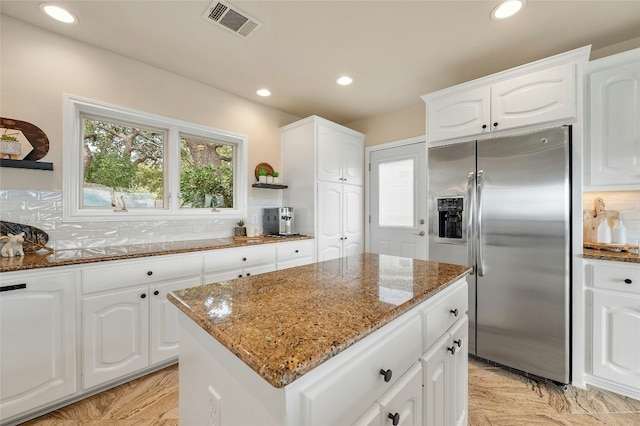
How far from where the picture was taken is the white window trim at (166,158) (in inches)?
80.2

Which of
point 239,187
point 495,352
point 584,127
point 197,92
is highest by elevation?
point 197,92

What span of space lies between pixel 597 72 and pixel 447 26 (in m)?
1.15

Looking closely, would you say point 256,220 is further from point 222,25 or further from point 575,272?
point 575,272

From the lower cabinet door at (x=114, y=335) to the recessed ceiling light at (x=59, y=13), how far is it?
187 cm

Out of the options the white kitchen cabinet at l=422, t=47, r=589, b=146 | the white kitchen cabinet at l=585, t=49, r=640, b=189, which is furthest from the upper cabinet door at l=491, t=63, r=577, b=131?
the white kitchen cabinet at l=585, t=49, r=640, b=189

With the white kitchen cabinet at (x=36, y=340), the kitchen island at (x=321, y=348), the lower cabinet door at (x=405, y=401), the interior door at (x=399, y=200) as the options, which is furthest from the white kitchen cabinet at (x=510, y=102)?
the white kitchen cabinet at (x=36, y=340)

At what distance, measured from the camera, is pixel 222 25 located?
6.26 feet

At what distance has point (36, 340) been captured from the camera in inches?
60.8

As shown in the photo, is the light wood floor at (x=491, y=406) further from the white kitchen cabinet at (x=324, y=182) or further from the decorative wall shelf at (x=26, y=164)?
the white kitchen cabinet at (x=324, y=182)

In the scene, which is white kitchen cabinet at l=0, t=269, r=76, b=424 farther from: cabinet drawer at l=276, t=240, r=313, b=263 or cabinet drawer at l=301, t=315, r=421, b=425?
cabinet drawer at l=301, t=315, r=421, b=425

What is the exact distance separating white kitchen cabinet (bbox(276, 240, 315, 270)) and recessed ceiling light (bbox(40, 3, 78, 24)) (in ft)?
7.42

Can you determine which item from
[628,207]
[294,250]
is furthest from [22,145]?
[628,207]

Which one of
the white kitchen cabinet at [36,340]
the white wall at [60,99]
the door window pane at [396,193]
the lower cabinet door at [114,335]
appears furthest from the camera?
the door window pane at [396,193]

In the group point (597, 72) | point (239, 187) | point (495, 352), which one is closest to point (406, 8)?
point (597, 72)
